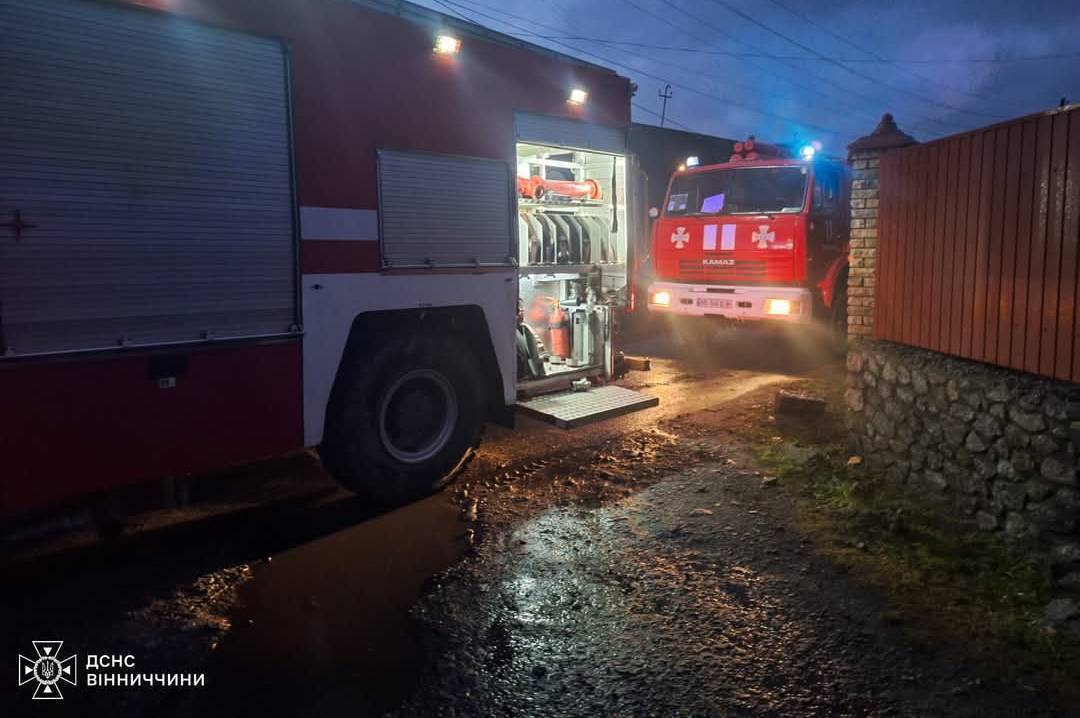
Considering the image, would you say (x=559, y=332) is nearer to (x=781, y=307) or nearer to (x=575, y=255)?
(x=575, y=255)

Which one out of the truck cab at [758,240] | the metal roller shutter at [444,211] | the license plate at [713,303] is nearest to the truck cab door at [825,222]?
the truck cab at [758,240]

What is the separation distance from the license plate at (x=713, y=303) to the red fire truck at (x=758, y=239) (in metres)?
0.01

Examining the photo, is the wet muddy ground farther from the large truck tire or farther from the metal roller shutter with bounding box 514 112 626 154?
the metal roller shutter with bounding box 514 112 626 154

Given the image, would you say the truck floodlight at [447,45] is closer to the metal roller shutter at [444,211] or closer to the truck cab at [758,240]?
the metal roller shutter at [444,211]

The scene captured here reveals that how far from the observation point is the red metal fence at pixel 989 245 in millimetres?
3861

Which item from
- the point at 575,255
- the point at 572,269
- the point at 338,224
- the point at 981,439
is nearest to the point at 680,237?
the point at 575,255

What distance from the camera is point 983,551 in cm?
421

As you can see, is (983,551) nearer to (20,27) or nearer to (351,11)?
(351,11)

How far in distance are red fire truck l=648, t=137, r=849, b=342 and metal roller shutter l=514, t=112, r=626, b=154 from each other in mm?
3227

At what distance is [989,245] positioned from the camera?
14.6 ft

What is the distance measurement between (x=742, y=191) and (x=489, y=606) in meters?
7.94

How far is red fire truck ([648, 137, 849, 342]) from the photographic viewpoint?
956 cm

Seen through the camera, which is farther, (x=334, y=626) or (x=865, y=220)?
(x=865, y=220)

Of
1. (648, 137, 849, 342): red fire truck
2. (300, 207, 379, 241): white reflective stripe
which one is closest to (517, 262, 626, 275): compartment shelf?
(300, 207, 379, 241): white reflective stripe
